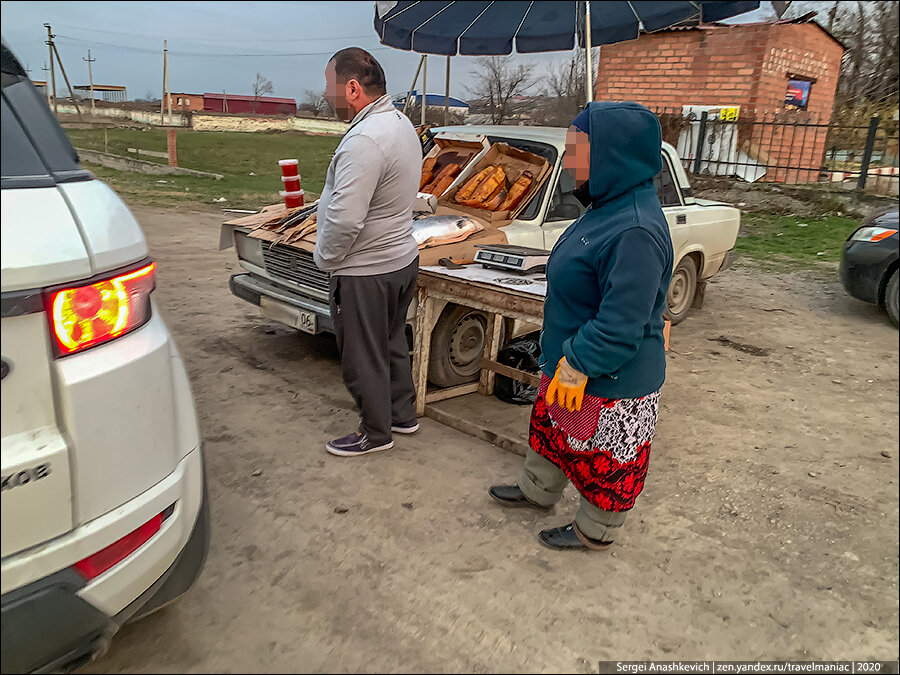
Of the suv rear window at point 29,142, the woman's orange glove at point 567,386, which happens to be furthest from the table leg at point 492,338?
the suv rear window at point 29,142

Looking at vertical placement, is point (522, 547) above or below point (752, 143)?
below

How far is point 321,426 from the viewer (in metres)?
4.12

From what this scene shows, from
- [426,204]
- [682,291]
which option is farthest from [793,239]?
[426,204]

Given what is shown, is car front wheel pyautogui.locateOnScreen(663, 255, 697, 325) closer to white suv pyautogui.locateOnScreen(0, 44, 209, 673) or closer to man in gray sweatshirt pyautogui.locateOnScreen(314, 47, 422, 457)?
man in gray sweatshirt pyautogui.locateOnScreen(314, 47, 422, 457)

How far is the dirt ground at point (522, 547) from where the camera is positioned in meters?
2.39

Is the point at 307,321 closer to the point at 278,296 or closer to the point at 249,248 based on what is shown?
the point at 278,296

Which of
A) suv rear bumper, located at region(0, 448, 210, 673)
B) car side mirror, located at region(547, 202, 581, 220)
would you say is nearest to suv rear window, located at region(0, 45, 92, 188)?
suv rear bumper, located at region(0, 448, 210, 673)

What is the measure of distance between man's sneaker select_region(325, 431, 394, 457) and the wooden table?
25.4 inches

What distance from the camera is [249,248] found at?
5383 mm

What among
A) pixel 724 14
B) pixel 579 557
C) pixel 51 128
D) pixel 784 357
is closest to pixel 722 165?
pixel 724 14

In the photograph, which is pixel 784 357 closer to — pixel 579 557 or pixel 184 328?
pixel 579 557

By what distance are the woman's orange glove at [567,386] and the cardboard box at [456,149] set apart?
3.19m

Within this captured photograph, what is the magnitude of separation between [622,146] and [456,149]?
3.54m

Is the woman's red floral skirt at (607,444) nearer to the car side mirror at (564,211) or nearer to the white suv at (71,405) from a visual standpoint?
the white suv at (71,405)
